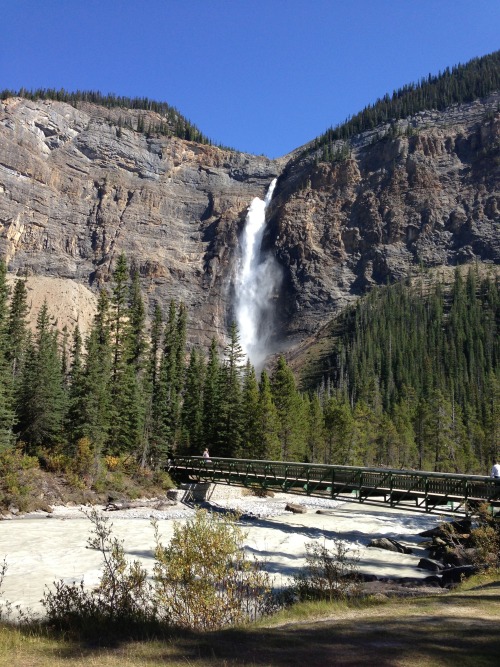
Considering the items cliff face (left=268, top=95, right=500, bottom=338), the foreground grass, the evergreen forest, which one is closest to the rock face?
cliff face (left=268, top=95, right=500, bottom=338)

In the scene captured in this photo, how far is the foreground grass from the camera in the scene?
5.27 m

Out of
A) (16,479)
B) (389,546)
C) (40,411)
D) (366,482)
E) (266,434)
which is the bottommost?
(389,546)

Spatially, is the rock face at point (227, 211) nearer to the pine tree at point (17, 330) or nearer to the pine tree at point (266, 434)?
the pine tree at point (17, 330)

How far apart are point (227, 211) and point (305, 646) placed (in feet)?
562

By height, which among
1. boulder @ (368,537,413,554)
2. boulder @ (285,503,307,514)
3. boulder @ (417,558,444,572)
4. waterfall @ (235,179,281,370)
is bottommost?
boulder @ (285,503,307,514)

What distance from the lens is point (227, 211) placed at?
171 meters

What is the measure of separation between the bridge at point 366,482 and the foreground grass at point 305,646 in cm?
1399

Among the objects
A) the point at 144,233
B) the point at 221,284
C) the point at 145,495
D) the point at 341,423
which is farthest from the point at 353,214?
the point at 145,495

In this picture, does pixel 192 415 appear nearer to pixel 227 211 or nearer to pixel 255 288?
pixel 255 288

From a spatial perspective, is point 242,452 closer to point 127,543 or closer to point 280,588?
point 127,543

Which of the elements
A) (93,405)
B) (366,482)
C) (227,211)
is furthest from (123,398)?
(227,211)

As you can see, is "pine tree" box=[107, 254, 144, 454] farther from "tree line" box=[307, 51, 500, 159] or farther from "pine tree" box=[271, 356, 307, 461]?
"tree line" box=[307, 51, 500, 159]

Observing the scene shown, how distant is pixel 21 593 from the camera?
1312 cm

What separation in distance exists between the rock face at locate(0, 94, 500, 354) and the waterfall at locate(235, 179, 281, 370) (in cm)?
331
